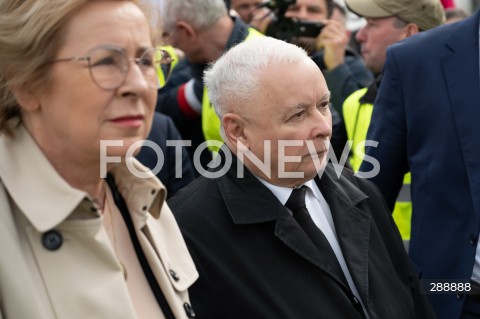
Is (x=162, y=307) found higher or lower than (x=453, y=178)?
higher

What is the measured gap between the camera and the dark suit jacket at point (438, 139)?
3498 mm

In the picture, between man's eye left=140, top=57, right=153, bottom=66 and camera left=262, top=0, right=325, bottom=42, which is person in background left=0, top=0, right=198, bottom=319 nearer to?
man's eye left=140, top=57, right=153, bottom=66

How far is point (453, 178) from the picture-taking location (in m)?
3.51

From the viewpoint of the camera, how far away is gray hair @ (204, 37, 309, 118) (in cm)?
291

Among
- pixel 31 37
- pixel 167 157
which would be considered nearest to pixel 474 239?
pixel 167 157

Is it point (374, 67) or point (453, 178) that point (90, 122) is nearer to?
Result: point (453, 178)

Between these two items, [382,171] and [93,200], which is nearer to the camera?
[93,200]

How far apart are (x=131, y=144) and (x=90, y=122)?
0.11m

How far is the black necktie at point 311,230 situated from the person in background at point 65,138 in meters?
0.88

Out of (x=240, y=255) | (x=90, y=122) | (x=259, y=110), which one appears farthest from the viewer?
(x=259, y=110)

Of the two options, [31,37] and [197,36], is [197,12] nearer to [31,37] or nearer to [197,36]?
[197,36]

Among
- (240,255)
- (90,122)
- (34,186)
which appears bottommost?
(240,255)

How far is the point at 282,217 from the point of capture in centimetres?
279

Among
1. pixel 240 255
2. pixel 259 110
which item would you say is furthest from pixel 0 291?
pixel 259 110
